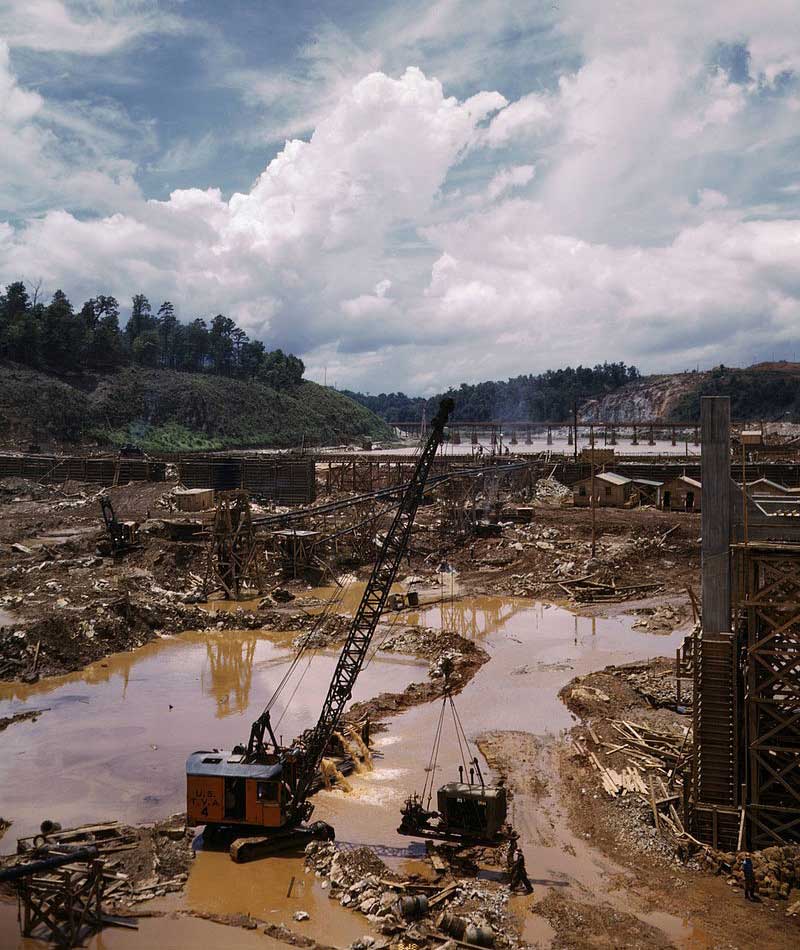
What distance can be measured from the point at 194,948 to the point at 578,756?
11288mm

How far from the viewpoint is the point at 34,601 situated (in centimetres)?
3675

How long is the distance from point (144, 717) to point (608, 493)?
4512cm

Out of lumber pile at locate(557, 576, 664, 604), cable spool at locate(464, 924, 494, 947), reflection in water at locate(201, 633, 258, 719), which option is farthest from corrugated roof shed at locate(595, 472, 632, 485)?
cable spool at locate(464, 924, 494, 947)

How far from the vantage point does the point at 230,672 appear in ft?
103

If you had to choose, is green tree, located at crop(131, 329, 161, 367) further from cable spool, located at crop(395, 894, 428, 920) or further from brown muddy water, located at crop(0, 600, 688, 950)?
cable spool, located at crop(395, 894, 428, 920)

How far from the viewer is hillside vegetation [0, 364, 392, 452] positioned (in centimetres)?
10131

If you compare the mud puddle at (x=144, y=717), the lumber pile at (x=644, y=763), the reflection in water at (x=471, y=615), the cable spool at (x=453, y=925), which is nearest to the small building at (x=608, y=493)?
the reflection in water at (x=471, y=615)

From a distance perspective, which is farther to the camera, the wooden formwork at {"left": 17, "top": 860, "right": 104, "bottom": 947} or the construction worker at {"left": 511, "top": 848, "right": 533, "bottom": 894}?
the construction worker at {"left": 511, "top": 848, "right": 533, "bottom": 894}

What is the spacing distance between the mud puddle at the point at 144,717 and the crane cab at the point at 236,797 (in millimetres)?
2924

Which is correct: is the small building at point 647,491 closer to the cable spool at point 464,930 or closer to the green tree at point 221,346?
the cable spool at point 464,930

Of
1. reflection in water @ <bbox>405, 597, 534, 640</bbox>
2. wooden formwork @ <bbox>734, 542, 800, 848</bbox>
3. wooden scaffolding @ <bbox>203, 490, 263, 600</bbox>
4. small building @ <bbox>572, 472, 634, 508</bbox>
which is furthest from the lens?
small building @ <bbox>572, 472, 634, 508</bbox>

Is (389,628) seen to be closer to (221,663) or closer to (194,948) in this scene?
(221,663)

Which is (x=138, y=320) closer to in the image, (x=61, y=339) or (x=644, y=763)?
(x=61, y=339)

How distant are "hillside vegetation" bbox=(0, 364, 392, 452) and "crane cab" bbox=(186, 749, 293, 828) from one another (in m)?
86.9
